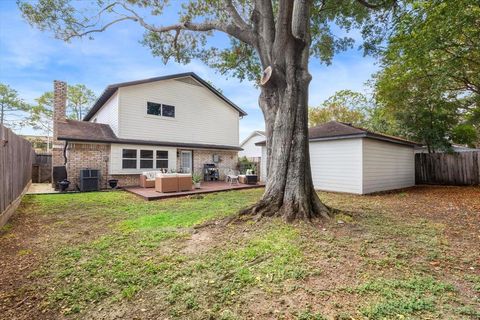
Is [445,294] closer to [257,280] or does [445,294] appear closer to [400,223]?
[257,280]

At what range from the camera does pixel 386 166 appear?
11375 mm

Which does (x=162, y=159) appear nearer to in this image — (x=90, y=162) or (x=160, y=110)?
(x=160, y=110)

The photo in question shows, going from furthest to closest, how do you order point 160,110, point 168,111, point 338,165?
point 168,111, point 160,110, point 338,165

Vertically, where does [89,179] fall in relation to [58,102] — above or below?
below

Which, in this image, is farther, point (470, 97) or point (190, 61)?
point (470, 97)

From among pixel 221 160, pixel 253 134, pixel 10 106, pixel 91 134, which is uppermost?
pixel 10 106

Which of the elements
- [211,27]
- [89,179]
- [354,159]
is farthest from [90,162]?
[354,159]

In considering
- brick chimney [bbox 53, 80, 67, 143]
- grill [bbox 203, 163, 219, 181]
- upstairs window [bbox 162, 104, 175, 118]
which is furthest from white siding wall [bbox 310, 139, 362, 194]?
brick chimney [bbox 53, 80, 67, 143]

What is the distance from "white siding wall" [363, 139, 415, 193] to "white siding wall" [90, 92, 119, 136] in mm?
12016

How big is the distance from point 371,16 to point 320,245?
8.78 metres

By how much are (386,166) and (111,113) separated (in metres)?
14.5

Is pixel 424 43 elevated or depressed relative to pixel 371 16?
depressed

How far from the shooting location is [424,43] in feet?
24.7

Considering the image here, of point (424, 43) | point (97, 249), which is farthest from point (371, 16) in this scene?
point (97, 249)
